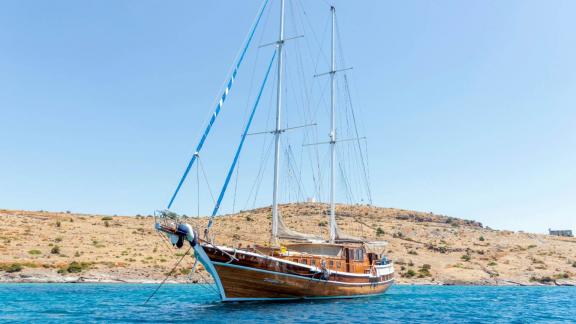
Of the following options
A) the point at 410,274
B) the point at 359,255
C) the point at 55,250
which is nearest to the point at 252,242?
the point at 410,274

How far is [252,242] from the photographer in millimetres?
71250

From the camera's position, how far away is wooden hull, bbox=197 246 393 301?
2784 centimetres

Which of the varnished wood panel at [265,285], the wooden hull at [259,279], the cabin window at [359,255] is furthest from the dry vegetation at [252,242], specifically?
the cabin window at [359,255]

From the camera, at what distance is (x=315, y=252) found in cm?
3519

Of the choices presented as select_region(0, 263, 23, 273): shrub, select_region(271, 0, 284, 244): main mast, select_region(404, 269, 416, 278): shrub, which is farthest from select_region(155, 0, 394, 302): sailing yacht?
select_region(0, 263, 23, 273): shrub

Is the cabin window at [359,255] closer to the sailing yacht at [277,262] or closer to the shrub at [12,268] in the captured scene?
the sailing yacht at [277,262]

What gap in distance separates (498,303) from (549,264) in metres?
45.3

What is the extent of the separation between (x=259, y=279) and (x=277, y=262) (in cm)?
157

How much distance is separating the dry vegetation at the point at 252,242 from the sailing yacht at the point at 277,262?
2.20 meters

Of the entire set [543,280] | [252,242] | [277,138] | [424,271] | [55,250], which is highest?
[277,138]

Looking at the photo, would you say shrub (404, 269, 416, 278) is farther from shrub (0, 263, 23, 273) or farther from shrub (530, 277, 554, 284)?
shrub (0, 263, 23, 273)

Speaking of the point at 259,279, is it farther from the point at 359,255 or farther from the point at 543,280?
the point at 543,280

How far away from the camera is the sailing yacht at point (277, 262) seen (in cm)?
2759

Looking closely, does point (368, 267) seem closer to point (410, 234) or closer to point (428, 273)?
point (428, 273)
